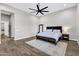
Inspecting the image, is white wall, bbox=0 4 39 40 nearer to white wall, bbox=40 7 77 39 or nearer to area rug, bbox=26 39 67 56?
white wall, bbox=40 7 77 39

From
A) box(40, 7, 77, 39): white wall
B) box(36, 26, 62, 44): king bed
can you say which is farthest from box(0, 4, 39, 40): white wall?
box(40, 7, 77, 39): white wall

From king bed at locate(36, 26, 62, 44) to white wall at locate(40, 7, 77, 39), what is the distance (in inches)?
17.3

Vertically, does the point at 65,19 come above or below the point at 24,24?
above

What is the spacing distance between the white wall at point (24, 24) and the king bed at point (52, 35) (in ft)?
2.77

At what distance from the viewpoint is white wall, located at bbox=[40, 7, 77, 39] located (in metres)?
4.50

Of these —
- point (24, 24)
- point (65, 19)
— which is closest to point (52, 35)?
point (65, 19)

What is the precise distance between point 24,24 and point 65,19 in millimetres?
3757

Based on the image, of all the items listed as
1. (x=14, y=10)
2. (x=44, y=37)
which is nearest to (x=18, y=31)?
(x=14, y=10)

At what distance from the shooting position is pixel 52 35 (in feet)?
13.3

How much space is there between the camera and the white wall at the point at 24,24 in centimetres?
487

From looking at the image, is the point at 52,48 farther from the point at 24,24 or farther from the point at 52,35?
the point at 24,24

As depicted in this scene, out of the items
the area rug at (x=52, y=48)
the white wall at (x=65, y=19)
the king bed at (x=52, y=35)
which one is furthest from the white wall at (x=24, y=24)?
the area rug at (x=52, y=48)

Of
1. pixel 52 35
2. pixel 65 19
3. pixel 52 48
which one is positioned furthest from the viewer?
pixel 65 19

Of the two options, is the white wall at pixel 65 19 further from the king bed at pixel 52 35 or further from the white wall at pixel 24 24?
the white wall at pixel 24 24
